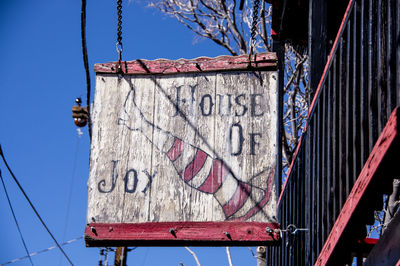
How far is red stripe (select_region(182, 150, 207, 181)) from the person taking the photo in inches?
172

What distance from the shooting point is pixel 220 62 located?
4680 mm

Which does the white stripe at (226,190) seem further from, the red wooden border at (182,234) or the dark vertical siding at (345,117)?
the dark vertical siding at (345,117)

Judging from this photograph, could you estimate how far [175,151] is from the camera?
4473 mm

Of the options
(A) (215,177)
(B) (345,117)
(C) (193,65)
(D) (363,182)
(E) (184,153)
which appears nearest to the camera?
(D) (363,182)

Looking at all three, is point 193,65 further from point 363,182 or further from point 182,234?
point 363,182

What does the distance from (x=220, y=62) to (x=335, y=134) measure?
1.17 metres

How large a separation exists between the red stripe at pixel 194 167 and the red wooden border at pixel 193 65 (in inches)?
26.8

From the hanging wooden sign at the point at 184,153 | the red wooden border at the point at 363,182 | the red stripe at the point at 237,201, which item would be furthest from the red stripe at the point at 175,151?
the red wooden border at the point at 363,182

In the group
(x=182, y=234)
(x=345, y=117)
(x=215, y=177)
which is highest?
(x=345, y=117)

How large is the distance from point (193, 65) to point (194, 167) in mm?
800

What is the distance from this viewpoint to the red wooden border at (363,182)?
2568 mm

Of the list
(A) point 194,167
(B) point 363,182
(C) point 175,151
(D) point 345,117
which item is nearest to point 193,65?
(C) point 175,151

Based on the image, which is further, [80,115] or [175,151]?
[80,115]

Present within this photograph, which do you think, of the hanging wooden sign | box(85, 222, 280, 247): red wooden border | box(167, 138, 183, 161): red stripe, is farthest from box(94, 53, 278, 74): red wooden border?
box(85, 222, 280, 247): red wooden border
